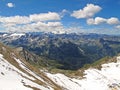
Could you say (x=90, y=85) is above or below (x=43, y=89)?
below

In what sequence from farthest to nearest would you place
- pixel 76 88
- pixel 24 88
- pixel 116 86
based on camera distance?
pixel 116 86, pixel 76 88, pixel 24 88

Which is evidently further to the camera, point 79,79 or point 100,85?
point 79,79

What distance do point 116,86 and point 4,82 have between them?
350 ft

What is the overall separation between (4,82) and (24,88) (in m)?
4.88

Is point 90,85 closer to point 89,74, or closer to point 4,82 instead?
point 89,74

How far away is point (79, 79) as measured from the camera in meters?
166

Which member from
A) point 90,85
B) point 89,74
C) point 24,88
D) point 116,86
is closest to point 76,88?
point 90,85

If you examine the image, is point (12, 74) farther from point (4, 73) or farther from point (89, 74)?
point (89, 74)

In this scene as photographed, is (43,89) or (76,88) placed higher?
(43,89)

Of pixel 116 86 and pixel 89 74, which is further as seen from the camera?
pixel 89 74

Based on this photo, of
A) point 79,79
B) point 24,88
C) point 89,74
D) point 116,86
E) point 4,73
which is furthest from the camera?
point 89,74

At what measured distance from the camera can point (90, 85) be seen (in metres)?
150

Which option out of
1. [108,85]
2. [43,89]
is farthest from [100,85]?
[43,89]

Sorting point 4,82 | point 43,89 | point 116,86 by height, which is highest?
point 4,82
